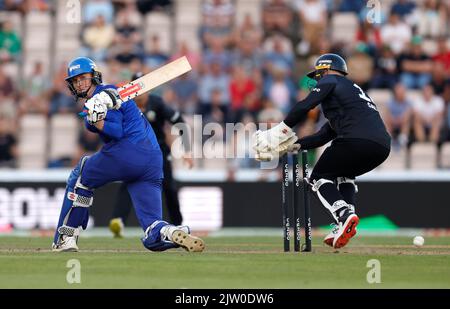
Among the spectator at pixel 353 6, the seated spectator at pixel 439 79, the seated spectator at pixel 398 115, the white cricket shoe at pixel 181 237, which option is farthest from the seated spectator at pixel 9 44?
the white cricket shoe at pixel 181 237

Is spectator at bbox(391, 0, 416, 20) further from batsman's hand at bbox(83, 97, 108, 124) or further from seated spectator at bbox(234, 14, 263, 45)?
batsman's hand at bbox(83, 97, 108, 124)

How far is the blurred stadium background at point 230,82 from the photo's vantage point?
1902 cm

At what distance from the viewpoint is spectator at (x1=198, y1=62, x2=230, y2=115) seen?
20250 millimetres

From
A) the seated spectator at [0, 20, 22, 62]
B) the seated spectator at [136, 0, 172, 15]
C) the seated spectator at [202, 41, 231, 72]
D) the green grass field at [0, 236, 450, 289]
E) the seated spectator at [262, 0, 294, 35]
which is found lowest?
the green grass field at [0, 236, 450, 289]

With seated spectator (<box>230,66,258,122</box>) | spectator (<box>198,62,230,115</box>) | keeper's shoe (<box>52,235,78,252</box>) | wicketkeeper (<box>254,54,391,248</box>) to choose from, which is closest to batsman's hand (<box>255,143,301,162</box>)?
wicketkeeper (<box>254,54,391,248</box>)

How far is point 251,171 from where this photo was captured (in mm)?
19141

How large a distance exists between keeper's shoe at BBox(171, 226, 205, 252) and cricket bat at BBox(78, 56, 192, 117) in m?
1.38

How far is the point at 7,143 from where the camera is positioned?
20.0 meters

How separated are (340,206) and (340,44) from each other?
31.1ft

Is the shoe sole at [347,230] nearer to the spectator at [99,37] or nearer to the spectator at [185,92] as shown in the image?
the spectator at [185,92]

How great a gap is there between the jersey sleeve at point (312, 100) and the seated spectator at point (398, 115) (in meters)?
8.20

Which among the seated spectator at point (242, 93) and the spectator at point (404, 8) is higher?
the spectator at point (404, 8)
